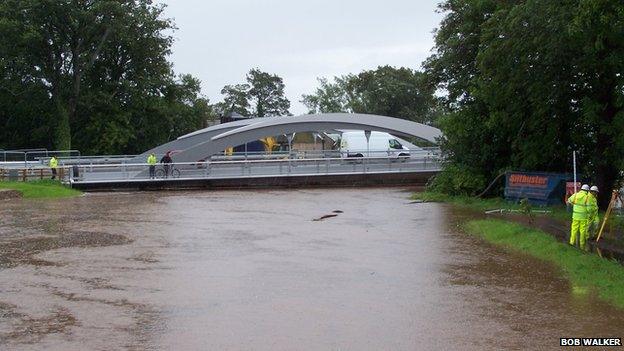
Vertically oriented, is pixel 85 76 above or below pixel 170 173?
above

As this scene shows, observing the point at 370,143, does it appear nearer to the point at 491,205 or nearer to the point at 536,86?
the point at 491,205

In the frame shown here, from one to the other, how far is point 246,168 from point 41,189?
1046 centimetres

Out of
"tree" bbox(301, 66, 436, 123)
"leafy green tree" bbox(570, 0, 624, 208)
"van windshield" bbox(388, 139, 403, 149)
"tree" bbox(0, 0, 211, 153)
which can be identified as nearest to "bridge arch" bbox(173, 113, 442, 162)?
"van windshield" bbox(388, 139, 403, 149)

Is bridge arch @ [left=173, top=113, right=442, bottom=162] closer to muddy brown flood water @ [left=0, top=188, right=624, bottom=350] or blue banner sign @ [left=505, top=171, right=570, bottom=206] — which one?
blue banner sign @ [left=505, top=171, right=570, bottom=206]

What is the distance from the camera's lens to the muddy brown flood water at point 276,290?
903cm

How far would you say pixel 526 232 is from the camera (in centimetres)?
1744

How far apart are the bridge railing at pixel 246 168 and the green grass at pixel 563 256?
1919 centimetres

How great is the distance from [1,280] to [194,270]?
328 centimetres

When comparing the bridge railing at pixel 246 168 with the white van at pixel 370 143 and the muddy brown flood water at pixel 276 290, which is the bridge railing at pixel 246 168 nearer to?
the white van at pixel 370 143

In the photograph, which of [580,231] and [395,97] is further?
[395,97]

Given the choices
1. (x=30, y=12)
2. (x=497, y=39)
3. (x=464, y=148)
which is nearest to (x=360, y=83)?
(x=30, y=12)

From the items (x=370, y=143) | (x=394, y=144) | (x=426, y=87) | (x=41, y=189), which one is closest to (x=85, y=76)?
(x=370, y=143)

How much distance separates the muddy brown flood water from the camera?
29.6 ft

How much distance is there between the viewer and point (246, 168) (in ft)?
126
